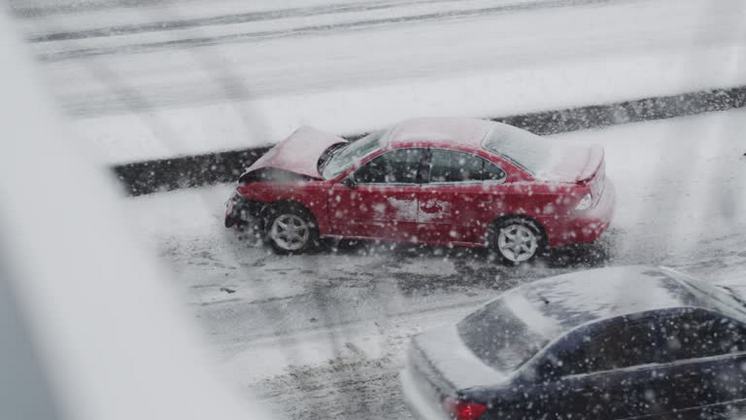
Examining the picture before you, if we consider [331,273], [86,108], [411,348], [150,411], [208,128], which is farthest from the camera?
[86,108]

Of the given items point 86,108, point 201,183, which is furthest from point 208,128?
point 86,108

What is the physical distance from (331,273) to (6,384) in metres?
7.90

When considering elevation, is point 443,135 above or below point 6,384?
below

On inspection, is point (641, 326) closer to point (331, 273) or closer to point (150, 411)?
point (331, 273)

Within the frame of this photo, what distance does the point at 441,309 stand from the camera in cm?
781

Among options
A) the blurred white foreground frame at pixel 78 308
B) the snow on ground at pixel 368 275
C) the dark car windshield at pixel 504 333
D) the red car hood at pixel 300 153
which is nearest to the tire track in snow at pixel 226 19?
the snow on ground at pixel 368 275

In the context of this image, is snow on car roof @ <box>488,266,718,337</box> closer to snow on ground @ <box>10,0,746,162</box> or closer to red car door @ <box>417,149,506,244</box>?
red car door @ <box>417,149,506,244</box>

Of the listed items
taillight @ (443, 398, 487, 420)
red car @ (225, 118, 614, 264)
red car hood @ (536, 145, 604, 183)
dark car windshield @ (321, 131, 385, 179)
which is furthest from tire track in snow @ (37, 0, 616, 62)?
taillight @ (443, 398, 487, 420)

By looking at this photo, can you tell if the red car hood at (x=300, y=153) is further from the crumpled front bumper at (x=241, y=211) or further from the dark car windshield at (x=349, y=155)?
the crumpled front bumper at (x=241, y=211)

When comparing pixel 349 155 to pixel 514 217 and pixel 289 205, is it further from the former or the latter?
pixel 514 217

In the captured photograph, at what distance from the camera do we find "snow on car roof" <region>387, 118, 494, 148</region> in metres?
8.58

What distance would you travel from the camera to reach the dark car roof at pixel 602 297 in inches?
229

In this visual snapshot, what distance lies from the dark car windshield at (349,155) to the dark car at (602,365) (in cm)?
311

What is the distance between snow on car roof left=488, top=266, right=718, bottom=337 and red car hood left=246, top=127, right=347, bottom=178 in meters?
3.01
